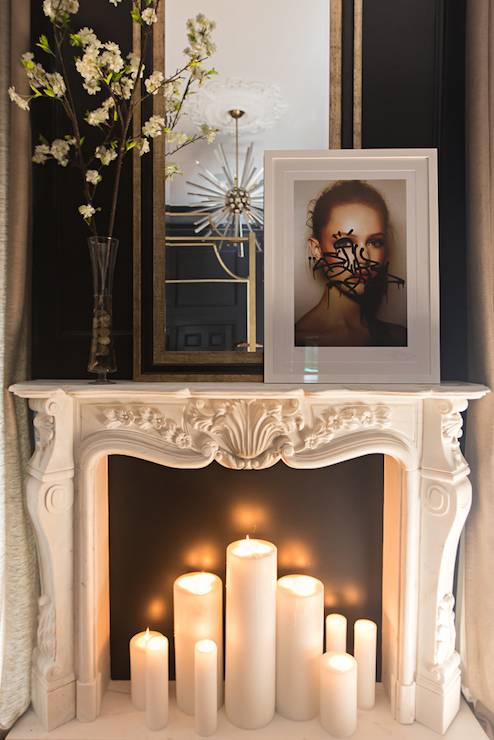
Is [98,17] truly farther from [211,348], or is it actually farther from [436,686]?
[436,686]

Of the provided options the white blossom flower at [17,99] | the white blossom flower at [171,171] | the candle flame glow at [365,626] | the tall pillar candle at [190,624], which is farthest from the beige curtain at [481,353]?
the white blossom flower at [17,99]

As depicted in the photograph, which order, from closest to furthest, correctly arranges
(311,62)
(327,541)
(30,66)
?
(30,66)
(311,62)
(327,541)

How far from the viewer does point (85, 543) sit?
4.51 ft

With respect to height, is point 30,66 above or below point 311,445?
above

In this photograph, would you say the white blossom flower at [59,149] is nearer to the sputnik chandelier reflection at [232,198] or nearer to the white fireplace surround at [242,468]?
the sputnik chandelier reflection at [232,198]

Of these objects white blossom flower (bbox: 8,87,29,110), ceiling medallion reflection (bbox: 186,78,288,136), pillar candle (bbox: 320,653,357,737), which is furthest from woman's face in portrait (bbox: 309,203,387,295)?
pillar candle (bbox: 320,653,357,737)

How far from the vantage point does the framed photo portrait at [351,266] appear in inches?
56.2

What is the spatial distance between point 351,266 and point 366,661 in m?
1.13

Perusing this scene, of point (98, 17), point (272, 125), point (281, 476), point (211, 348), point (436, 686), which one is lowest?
point (436, 686)

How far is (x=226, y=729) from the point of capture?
140cm

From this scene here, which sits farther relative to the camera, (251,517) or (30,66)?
(251,517)

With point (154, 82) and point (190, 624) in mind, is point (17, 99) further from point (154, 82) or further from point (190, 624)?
point (190, 624)

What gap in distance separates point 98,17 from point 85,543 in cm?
149

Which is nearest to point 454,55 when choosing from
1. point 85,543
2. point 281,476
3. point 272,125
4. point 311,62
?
point 311,62
